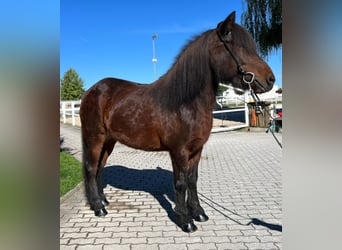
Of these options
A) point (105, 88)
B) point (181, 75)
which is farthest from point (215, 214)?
point (105, 88)

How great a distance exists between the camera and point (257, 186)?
4656mm

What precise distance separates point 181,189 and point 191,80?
3.73ft

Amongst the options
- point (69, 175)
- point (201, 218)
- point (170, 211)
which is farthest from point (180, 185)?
point (69, 175)

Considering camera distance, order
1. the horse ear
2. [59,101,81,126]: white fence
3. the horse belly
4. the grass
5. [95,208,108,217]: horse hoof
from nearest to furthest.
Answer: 1. the horse ear
2. the horse belly
3. [95,208,108,217]: horse hoof
4. the grass
5. [59,101,81,126]: white fence

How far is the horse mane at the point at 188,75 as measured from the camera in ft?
8.87

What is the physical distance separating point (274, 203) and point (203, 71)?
2.15 metres

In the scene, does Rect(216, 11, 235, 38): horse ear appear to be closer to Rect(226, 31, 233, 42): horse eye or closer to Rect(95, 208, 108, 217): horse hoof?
Rect(226, 31, 233, 42): horse eye

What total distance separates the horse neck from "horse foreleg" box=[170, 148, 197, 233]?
555mm

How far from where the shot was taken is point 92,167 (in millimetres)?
3617

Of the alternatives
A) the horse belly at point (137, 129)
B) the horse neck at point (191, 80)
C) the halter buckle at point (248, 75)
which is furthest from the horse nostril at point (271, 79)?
the horse belly at point (137, 129)

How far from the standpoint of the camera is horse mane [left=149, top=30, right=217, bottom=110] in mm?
2705

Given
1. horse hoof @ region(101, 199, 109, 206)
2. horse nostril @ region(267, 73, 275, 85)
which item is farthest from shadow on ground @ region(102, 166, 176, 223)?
horse nostril @ region(267, 73, 275, 85)

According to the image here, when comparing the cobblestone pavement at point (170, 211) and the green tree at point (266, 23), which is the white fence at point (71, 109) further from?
the green tree at point (266, 23)
